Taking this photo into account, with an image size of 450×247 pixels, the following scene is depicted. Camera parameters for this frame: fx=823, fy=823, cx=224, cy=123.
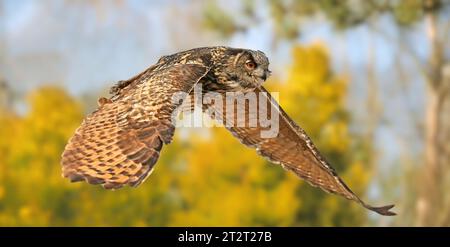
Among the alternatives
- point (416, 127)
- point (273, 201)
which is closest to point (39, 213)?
point (273, 201)

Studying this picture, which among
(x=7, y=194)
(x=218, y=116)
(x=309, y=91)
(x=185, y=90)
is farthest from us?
(x=7, y=194)

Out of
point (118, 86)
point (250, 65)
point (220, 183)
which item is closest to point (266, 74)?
point (250, 65)

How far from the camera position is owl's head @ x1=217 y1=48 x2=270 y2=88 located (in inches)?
90.5

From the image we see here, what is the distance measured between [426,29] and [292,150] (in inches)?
541

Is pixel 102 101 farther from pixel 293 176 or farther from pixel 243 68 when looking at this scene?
pixel 293 176

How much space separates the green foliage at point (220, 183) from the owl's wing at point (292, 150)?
1328cm

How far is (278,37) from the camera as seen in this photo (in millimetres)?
15547

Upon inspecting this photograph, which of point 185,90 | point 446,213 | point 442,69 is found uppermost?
point 442,69

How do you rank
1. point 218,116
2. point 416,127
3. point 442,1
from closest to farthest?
point 218,116 → point 442,1 → point 416,127

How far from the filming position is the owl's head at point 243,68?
230 cm

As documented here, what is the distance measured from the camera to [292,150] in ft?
8.67

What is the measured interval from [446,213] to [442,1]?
145 inches

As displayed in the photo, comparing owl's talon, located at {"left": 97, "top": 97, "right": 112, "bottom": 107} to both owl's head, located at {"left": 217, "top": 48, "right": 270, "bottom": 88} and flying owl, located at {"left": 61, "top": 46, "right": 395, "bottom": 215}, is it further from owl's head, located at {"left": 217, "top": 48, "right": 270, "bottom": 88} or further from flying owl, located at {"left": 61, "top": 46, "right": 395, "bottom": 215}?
owl's head, located at {"left": 217, "top": 48, "right": 270, "bottom": 88}

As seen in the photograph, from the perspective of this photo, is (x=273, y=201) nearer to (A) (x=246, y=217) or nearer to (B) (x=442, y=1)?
(A) (x=246, y=217)
